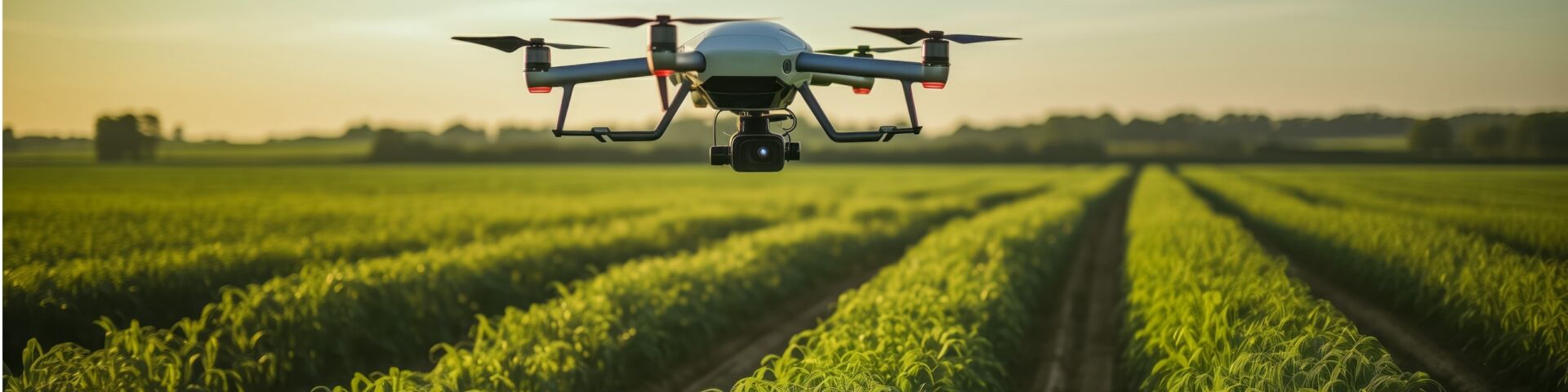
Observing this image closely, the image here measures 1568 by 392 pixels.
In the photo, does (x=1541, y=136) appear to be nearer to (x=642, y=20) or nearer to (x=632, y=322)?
(x=632, y=322)

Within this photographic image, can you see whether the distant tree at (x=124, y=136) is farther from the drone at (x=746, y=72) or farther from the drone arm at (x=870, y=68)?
the drone arm at (x=870, y=68)

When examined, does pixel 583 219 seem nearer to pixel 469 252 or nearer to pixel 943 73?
pixel 469 252

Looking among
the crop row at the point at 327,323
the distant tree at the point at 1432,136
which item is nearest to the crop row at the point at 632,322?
the crop row at the point at 327,323

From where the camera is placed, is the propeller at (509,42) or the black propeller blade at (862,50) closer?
the propeller at (509,42)

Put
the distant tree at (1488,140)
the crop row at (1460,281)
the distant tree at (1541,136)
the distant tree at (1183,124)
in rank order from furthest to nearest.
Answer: the distant tree at (1183,124) < the distant tree at (1488,140) < the distant tree at (1541,136) < the crop row at (1460,281)

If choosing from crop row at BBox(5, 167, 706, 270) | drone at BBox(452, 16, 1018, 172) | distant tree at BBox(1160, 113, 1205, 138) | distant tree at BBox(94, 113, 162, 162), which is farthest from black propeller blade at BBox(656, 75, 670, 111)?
distant tree at BBox(1160, 113, 1205, 138)

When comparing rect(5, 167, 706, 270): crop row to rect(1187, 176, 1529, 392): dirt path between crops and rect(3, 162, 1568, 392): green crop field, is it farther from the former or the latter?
rect(1187, 176, 1529, 392): dirt path between crops

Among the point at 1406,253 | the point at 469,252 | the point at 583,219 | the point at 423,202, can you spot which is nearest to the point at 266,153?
the point at 423,202
